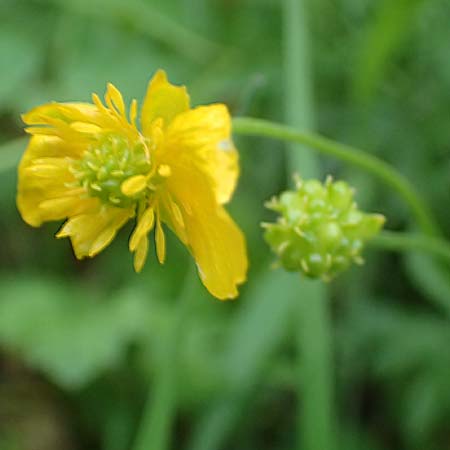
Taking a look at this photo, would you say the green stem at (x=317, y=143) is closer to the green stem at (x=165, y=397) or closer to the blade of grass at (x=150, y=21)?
the green stem at (x=165, y=397)

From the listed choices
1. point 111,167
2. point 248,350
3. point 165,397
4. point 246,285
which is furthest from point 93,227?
point 246,285

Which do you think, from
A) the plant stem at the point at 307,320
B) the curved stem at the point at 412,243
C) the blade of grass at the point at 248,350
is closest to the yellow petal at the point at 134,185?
the curved stem at the point at 412,243

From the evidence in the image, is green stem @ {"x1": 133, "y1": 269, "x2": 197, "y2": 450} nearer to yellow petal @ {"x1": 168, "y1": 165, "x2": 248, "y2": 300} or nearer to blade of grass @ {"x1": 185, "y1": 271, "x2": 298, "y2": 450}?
blade of grass @ {"x1": 185, "y1": 271, "x2": 298, "y2": 450}

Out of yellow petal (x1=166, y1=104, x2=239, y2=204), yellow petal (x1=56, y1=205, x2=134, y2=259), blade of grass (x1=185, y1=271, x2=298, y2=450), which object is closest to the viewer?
yellow petal (x1=166, y1=104, x2=239, y2=204)

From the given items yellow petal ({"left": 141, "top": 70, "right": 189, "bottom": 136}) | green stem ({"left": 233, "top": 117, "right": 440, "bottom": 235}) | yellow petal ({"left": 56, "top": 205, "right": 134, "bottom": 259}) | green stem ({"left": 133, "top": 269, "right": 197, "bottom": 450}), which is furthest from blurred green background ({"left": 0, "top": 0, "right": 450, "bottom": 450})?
yellow petal ({"left": 141, "top": 70, "right": 189, "bottom": 136})

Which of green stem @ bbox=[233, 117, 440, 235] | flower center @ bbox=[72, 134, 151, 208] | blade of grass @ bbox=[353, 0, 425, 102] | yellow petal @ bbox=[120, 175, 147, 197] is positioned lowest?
yellow petal @ bbox=[120, 175, 147, 197]

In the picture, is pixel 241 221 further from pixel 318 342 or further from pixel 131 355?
pixel 318 342

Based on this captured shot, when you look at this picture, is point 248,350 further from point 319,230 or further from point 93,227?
point 93,227
